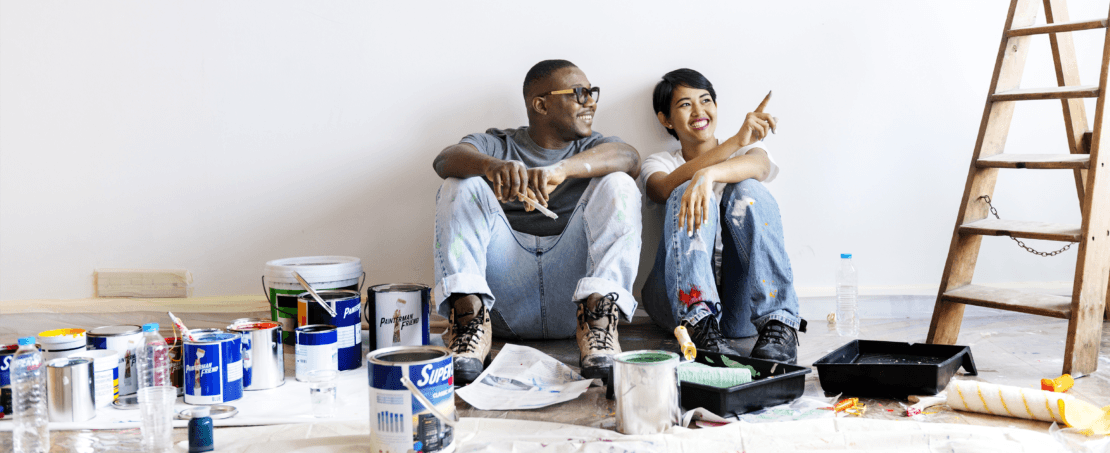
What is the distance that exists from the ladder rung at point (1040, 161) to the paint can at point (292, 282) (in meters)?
1.87

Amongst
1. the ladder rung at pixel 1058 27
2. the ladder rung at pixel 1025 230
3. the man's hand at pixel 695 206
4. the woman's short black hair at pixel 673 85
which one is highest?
the ladder rung at pixel 1058 27

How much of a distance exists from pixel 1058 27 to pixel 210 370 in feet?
7.52

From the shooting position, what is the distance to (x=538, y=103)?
2232mm

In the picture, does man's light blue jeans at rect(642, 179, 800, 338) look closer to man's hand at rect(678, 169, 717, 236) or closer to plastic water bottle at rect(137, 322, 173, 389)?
man's hand at rect(678, 169, 717, 236)

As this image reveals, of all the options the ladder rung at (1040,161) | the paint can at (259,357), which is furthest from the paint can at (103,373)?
the ladder rung at (1040,161)

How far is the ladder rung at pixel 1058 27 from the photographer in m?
1.89

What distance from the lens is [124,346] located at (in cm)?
153

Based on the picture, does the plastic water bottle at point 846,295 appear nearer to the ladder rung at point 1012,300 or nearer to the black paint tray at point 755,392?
the ladder rung at point 1012,300

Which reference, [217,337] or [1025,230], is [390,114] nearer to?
[217,337]

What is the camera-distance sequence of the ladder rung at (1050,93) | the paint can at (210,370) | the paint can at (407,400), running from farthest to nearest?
the ladder rung at (1050,93) → the paint can at (210,370) → the paint can at (407,400)

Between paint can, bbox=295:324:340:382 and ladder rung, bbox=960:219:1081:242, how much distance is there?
5.67 ft

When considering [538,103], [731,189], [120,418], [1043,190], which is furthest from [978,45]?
[120,418]

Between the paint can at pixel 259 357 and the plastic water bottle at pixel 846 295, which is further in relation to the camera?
the plastic water bottle at pixel 846 295

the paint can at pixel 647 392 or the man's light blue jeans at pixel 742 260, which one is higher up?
the man's light blue jeans at pixel 742 260
